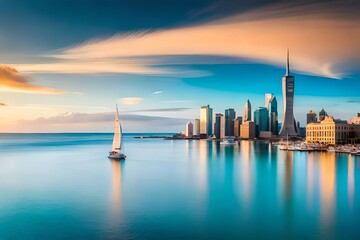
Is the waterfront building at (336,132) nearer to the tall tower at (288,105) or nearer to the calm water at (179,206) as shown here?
the tall tower at (288,105)

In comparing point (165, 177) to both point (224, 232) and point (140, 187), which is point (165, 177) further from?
point (224, 232)

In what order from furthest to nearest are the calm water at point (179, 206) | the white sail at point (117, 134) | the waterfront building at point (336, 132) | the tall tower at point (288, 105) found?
the tall tower at point (288, 105) < the waterfront building at point (336, 132) < the white sail at point (117, 134) < the calm water at point (179, 206)

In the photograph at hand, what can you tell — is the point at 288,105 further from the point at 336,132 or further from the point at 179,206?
the point at 179,206

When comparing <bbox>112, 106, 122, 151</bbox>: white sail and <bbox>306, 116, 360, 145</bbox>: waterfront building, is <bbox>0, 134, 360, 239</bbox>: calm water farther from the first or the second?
<bbox>306, 116, 360, 145</bbox>: waterfront building

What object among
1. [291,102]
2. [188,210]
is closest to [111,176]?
[188,210]

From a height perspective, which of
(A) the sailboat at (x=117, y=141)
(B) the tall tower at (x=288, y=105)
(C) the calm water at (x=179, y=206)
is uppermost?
(B) the tall tower at (x=288, y=105)

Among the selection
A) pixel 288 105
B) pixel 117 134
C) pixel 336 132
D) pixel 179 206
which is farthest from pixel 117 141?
pixel 288 105

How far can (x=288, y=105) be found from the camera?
8888 centimetres

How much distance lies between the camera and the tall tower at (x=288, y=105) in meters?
87.8

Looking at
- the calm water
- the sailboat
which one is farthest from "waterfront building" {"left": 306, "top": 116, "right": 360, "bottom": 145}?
the calm water

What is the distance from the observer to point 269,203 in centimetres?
1314

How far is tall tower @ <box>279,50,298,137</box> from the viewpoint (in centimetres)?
8781

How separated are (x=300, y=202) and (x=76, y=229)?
804 centimetres

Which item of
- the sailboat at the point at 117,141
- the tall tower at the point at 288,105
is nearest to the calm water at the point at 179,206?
the sailboat at the point at 117,141
